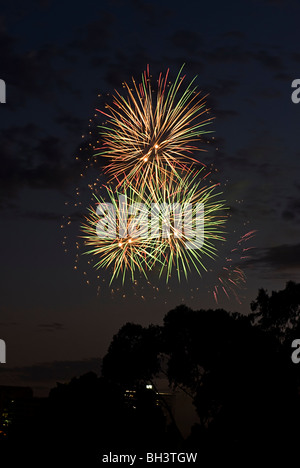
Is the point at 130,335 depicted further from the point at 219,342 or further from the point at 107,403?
the point at 107,403

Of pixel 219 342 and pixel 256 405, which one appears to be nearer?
pixel 256 405

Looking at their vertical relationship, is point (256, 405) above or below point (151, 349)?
below

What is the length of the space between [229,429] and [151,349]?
595 inches

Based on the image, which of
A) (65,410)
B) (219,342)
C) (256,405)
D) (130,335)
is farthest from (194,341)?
(65,410)
